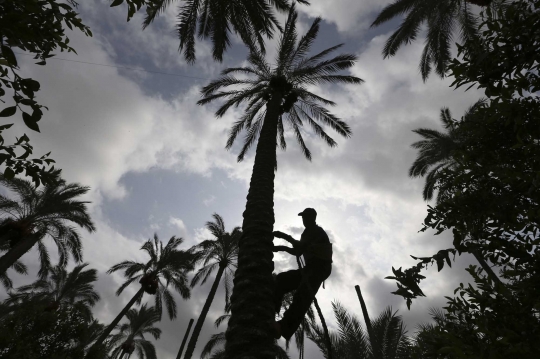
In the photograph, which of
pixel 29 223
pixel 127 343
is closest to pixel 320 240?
pixel 29 223

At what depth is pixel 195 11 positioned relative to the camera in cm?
984

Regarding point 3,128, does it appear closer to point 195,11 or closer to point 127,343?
point 195,11

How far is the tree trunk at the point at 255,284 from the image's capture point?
3155mm

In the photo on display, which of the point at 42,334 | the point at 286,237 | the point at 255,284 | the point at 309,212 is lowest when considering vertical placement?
the point at 255,284

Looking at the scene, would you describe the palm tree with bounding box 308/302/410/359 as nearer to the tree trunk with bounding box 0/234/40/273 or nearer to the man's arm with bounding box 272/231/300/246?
the man's arm with bounding box 272/231/300/246

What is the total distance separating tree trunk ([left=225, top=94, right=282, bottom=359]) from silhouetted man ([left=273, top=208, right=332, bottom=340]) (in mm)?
284

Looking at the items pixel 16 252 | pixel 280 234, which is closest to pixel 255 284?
pixel 280 234

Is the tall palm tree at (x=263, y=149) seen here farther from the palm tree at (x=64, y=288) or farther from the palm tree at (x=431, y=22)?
the palm tree at (x=64, y=288)

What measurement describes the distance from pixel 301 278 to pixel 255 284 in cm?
73

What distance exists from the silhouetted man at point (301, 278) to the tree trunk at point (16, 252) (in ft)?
51.7

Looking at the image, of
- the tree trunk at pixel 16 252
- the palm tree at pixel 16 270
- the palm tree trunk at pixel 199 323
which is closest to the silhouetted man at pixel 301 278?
the palm tree trunk at pixel 199 323

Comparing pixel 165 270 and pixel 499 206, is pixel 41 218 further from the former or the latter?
pixel 499 206

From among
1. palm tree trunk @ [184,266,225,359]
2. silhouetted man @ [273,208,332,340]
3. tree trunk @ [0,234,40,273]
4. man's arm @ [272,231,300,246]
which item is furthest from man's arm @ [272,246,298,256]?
tree trunk @ [0,234,40,273]

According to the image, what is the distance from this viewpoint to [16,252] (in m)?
14.9
